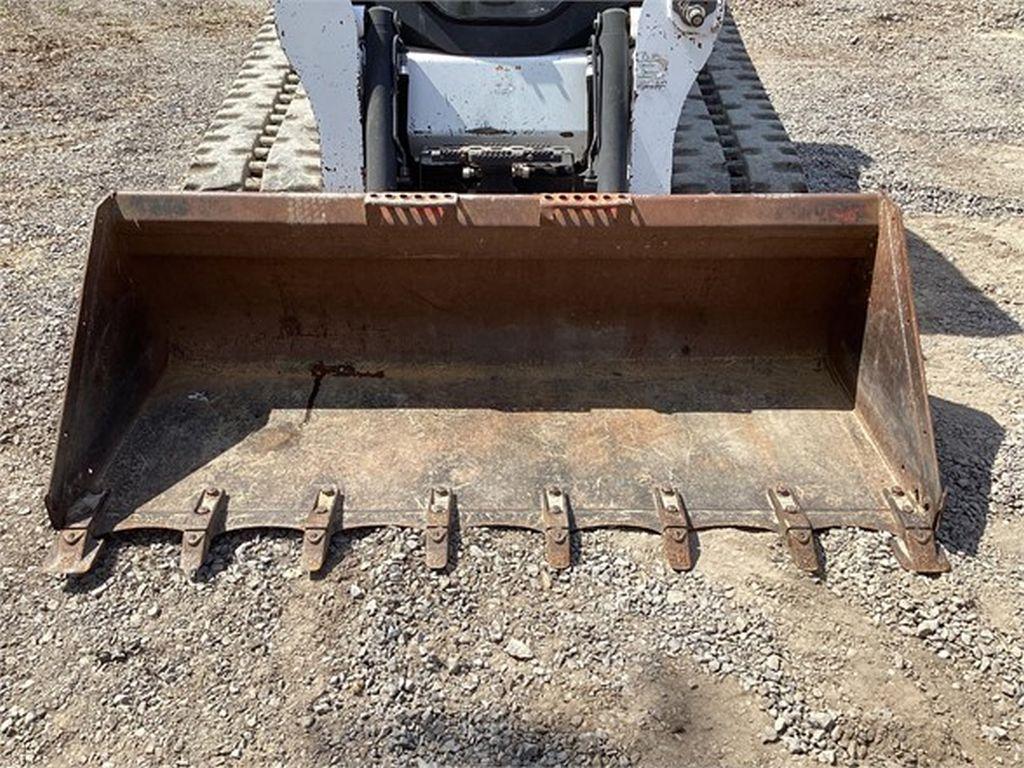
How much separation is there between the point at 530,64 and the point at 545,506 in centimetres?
191

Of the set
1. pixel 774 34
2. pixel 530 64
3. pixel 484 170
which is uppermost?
pixel 530 64

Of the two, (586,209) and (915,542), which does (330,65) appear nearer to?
(586,209)

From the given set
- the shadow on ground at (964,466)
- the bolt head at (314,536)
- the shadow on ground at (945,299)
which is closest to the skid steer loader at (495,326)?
the bolt head at (314,536)

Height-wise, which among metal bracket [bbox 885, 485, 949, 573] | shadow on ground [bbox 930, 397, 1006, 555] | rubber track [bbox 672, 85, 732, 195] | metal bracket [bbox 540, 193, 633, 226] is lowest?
shadow on ground [bbox 930, 397, 1006, 555]

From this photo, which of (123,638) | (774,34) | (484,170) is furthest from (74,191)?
(774,34)

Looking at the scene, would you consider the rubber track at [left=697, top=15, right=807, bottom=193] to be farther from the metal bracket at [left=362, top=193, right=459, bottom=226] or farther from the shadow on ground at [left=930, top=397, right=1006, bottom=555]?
the metal bracket at [left=362, top=193, right=459, bottom=226]

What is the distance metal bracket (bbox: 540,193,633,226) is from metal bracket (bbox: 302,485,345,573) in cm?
115

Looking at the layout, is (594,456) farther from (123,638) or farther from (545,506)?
(123,638)

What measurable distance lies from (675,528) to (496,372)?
Result: 99cm

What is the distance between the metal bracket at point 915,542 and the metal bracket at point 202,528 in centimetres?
212

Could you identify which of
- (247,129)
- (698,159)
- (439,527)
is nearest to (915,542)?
(439,527)

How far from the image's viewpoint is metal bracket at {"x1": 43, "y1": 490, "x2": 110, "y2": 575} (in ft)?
9.29

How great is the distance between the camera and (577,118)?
387cm

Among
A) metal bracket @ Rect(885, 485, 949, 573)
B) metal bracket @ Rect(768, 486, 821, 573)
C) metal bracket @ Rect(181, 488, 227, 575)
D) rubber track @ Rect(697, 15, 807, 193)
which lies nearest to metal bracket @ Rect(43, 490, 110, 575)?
metal bracket @ Rect(181, 488, 227, 575)
